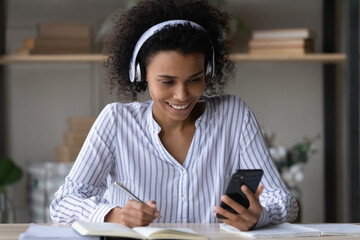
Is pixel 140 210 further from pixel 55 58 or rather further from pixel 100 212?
pixel 55 58

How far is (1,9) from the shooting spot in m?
3.63

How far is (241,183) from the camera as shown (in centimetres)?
155

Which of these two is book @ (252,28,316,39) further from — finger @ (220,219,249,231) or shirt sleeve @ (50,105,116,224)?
finger @ (220,219,249,231)

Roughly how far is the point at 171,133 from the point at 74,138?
1.66 m

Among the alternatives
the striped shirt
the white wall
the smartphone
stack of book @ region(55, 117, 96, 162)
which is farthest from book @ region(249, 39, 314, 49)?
the smartphone

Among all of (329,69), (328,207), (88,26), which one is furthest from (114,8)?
(328,207)

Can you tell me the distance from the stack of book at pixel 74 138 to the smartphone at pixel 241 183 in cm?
203

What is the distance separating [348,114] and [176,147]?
1534 mm

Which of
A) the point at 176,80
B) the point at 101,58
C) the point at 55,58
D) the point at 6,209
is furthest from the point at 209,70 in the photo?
the point at 6,209

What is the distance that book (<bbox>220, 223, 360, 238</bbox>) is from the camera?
154cm

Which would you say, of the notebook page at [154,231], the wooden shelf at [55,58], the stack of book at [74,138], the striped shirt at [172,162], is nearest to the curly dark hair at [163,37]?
the striped shirt at [172,162]

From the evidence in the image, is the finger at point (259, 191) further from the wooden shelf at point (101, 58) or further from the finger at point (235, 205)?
the wooden shelf at point (101, 58)

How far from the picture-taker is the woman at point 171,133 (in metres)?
1.82

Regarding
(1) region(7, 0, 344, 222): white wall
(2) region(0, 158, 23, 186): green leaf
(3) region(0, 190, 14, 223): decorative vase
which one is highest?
(1) region(7, 0, 344, 222): white wall
